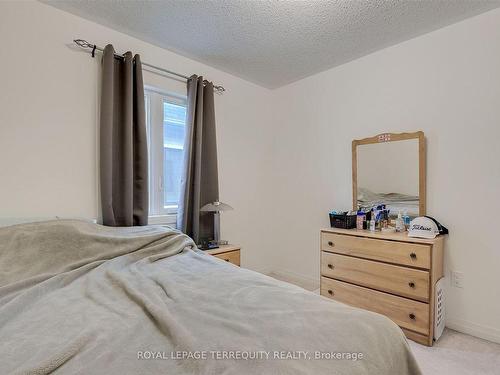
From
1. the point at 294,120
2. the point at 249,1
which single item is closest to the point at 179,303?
the point at 249,1

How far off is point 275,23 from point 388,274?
2.15 metres

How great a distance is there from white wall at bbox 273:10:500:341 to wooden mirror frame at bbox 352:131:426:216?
0.05m

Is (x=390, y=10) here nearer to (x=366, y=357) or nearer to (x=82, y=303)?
(x=366, y=357)

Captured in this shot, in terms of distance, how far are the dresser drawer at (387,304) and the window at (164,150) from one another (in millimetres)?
1671

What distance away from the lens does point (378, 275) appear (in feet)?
7.16

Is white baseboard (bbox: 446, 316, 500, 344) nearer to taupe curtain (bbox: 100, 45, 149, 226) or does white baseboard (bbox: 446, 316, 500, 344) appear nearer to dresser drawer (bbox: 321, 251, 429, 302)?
dresser drawer (bbox: 321, 251, 429, 302)

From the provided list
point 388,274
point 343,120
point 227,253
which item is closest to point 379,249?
point 388,274

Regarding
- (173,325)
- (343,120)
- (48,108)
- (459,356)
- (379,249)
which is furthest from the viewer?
(343,120)

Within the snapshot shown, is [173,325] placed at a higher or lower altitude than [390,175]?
lower

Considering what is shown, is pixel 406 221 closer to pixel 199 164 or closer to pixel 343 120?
pixel 343 120

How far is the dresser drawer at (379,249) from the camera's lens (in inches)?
77.9

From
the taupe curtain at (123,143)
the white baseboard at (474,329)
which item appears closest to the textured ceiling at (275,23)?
the taupe curtain at (123,143)

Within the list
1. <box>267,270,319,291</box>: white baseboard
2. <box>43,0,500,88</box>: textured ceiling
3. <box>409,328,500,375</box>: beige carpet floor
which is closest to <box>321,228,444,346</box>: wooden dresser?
<box>409,328,500,375</box>: beige carpet floor

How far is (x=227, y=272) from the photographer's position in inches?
54.4
